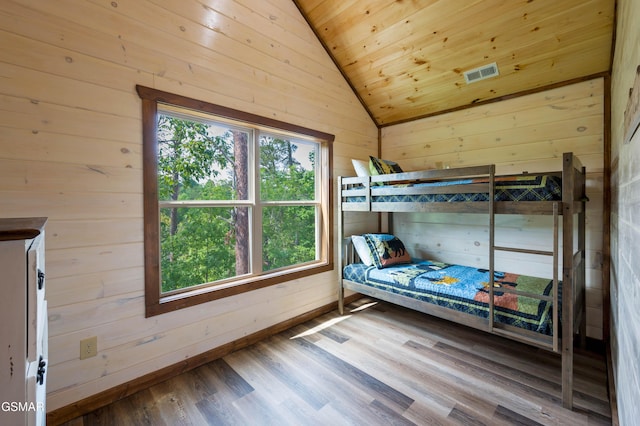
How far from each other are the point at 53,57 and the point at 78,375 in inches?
71.3

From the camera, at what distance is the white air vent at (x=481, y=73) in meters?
2.56

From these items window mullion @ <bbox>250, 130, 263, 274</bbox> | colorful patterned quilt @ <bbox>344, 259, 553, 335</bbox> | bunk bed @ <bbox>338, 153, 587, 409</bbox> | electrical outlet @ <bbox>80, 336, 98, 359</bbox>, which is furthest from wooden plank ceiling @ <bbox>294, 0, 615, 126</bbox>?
electrical outlet @ <bbox>80, 336, 98, 359</bbox>

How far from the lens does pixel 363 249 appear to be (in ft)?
9.98

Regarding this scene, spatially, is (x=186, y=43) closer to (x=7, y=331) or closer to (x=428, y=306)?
(x=7, y=331)

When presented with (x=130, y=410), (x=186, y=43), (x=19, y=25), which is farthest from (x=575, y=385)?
(x=19, y=25)

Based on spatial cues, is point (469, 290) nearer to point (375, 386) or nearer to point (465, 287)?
point (465, 287)

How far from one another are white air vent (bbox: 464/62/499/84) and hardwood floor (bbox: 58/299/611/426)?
239cm

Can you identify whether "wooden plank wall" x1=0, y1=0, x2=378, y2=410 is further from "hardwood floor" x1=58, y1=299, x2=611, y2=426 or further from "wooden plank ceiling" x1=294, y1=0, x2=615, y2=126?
"wooden plank ceiling" x1=294, y1=0, x2=615, y2=126

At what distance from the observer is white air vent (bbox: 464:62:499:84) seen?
2564mm

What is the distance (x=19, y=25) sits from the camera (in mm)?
1470

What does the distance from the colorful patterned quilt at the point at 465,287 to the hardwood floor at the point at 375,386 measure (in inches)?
16.9

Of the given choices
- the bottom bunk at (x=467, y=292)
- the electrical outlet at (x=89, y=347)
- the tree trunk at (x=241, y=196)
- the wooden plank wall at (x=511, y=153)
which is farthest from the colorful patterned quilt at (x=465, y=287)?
the electrical outlet at (x=89, y=347)

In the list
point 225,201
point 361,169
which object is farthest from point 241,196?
point 361,169

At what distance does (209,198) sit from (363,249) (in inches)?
64.5
